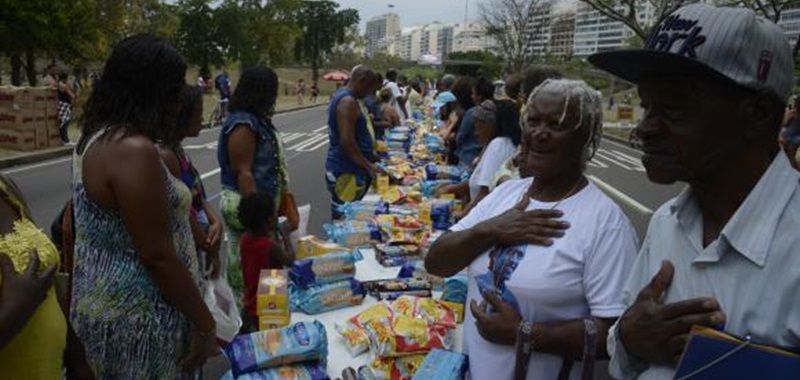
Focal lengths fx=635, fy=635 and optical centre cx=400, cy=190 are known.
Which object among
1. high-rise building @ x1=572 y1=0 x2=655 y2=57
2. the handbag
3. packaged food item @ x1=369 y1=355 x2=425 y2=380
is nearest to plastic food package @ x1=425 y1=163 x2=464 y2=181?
the handbag

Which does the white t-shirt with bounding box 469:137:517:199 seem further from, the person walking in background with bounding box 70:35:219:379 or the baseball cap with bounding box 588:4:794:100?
the baseball cap with bounding box 588:4:794:100

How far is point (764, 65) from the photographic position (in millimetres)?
1094

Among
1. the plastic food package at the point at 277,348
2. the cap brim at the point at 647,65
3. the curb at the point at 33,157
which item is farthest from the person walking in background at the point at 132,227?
the curb at the point at 33,157

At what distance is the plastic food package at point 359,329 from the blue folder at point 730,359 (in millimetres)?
1613

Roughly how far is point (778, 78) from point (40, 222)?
799 cm

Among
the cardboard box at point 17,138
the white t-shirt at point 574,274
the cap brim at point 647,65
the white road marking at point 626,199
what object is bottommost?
the white road marking at point 626,199

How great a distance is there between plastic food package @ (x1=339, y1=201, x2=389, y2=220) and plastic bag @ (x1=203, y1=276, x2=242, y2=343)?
5.09 ft

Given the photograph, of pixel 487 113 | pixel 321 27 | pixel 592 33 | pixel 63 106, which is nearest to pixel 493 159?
pixel 487 113

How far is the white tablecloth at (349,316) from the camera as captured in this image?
2.52 m

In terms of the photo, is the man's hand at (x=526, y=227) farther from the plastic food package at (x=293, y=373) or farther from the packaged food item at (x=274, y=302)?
the packaged food item at (x=274, y=302)

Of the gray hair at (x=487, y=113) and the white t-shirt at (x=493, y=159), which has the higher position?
the gray hair at (x=487, y=113)

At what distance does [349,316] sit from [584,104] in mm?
1595

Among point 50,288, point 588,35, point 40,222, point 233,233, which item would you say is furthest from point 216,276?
point 588,35

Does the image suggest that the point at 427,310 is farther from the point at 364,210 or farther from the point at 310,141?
the point at 310,141
